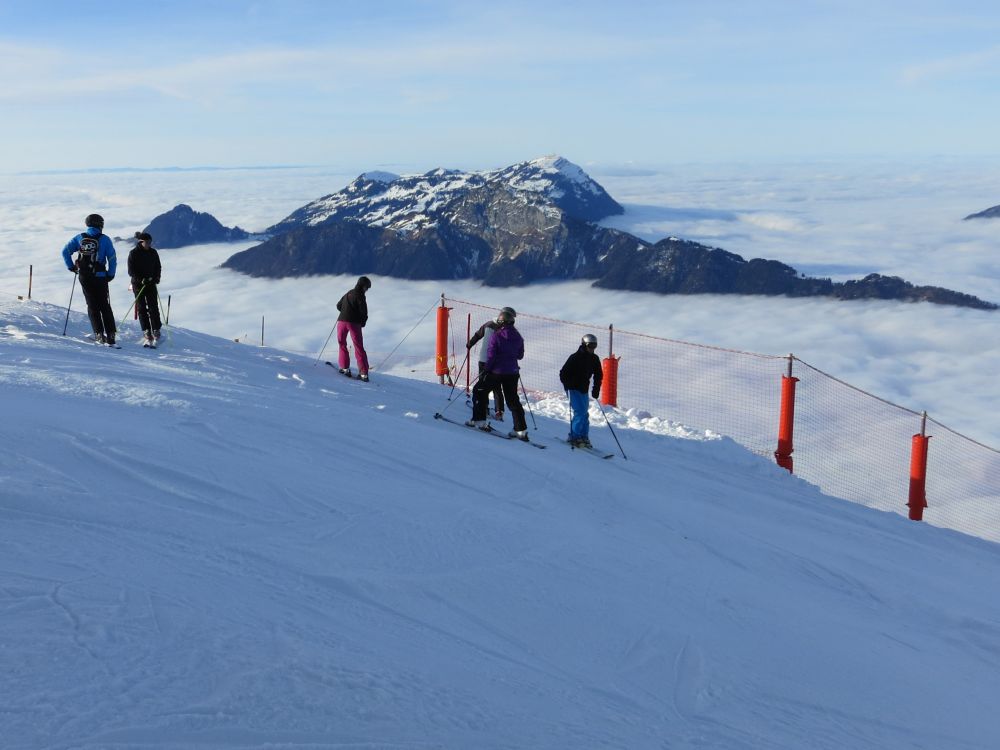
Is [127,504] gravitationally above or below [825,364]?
above

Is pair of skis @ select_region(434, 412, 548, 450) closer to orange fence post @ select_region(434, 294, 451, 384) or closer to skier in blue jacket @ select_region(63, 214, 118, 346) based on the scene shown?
skier in blue jacket @ select_region(63, 214, 118, 346)

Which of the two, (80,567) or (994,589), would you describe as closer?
(80,567)

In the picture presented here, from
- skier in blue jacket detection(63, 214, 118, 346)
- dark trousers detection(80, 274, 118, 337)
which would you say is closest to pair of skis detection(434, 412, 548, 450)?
skier in blue jacket detection(63, 214, 118, 346)

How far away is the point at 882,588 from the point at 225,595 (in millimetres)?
6028

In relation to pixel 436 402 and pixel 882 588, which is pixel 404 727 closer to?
pixel 882 588

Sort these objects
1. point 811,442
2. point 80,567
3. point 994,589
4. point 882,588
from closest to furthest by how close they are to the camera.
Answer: point 80,567
point 882,588
point 994,589
point 811,442

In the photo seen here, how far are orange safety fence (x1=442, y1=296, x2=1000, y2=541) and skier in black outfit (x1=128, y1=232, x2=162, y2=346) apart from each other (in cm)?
3767

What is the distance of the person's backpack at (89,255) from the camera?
36.5ft

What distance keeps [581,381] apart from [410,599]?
621cm

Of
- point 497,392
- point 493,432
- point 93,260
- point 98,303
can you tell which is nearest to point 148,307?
point 98,303

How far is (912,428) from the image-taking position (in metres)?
103

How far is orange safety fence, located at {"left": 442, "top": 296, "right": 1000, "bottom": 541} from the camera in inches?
2933

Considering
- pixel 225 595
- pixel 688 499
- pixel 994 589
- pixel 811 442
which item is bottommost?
pixel 811 442

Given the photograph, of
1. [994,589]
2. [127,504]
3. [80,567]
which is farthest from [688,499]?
[80,567]
